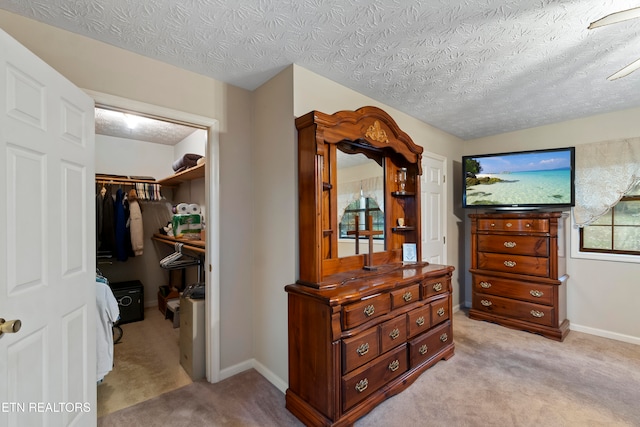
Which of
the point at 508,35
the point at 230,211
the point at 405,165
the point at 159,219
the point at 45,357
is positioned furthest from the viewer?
the point at 159,219

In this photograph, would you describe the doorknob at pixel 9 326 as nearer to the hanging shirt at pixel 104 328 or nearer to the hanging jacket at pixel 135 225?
the hanging shirt at pixel 104 328

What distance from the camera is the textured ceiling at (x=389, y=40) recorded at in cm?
149

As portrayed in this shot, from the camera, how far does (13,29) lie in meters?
1.54

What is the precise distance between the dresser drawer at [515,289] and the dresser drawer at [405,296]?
173 centimetres

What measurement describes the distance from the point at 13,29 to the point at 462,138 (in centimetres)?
447

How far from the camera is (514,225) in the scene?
3.26m

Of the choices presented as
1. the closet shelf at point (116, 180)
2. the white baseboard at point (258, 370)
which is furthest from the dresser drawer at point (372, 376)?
the closet shelf at point (116, 180)

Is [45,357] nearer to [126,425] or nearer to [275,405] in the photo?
[126,425]

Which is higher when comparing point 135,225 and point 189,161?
point 189,161

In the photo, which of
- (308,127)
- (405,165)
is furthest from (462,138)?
(308,127)

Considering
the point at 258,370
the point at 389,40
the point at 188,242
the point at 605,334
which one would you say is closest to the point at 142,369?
the point at 258,370

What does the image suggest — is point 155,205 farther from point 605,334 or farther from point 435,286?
point 605,334

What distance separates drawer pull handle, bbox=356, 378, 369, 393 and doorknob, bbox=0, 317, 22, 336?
171cm

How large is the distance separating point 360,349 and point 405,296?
57 cm
